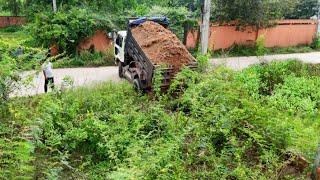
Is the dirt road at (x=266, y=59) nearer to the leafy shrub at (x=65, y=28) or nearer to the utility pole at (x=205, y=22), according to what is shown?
the utility pole at (x=205, y=22)

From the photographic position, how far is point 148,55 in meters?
11.8

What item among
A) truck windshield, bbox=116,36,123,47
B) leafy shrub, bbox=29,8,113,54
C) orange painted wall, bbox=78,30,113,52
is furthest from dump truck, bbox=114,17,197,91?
orange painted wall, bbox=78,30,113,52

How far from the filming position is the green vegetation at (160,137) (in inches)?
259

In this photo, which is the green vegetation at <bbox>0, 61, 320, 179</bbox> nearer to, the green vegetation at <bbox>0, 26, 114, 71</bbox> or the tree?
the green vegetation at <bbox>0, 26, 114, 71</bbox>

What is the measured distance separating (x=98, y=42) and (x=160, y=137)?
11.5 m

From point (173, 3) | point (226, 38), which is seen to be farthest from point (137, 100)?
point (173, 3)

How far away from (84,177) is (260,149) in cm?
359

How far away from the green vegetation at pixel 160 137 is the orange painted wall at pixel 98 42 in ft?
27.5

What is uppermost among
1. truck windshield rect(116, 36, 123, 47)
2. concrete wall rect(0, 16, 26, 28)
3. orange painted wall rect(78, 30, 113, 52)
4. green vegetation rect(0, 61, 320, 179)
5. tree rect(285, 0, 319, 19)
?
tree rect(285, 0, 319, 19)

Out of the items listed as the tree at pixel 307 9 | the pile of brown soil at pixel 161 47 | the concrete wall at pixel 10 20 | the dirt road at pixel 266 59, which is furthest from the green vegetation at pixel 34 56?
the tree at pixel 307 9

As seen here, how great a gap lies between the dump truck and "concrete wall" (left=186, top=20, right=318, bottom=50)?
690cm

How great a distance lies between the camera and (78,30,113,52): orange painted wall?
18375 millimetres

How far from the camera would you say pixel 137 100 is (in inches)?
444

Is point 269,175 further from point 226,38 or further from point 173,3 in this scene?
point 173,3
